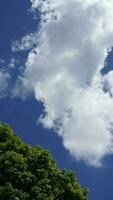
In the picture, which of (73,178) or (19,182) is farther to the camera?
(73,178)

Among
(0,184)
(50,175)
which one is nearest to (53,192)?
(50,175)

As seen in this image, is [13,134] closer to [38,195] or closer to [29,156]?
[29,156]

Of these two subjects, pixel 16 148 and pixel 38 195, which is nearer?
pixel 38 195

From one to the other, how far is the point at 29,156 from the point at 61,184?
3.40 meters

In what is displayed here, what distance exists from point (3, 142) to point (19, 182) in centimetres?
443

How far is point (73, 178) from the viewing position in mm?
44062

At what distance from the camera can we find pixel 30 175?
41.3 m

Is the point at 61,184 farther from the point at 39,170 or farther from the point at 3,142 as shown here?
the point at 3,142

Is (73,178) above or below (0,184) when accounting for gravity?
above

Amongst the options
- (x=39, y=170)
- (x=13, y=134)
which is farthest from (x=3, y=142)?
(x=39, y=170)

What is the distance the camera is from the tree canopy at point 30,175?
133 ft

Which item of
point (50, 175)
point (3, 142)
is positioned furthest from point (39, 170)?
point (3, 142)

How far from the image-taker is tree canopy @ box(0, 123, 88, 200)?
133 ft

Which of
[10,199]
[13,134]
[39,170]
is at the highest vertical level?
[13,134]
